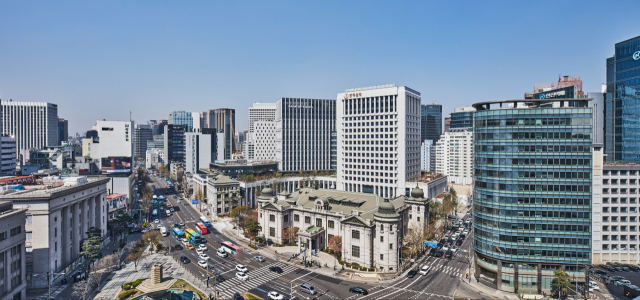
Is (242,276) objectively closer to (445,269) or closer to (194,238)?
(194,238)

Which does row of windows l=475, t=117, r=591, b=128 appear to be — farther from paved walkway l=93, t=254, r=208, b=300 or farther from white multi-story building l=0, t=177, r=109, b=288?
white multi-story building l=0, t=177, r=109, b=288

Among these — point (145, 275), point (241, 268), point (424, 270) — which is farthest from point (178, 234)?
point (424, 270)

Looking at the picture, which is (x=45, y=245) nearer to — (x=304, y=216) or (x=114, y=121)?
(x=304, y=216)

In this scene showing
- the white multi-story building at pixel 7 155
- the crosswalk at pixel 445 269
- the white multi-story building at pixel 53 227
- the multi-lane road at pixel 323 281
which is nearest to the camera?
the multi-lane road at pixel 323 281

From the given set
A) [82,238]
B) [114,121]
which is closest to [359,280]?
[82,238]

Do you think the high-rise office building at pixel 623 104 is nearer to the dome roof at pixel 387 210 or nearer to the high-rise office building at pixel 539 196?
the high-rise office building at pixel 539 196

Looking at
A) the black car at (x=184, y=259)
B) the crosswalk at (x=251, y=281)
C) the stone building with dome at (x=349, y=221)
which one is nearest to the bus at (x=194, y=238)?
the black car at (x=184, y=259)

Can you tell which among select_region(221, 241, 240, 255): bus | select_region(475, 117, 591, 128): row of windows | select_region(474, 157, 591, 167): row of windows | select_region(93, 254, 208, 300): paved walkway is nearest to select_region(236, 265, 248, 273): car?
select_region(93, 254, 208, 300): paved walkway
